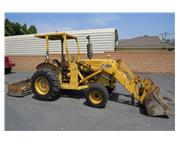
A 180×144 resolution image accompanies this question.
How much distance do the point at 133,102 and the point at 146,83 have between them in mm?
881

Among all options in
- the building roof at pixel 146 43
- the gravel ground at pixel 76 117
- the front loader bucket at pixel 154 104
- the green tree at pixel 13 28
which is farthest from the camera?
the green tree at pixel 13 28

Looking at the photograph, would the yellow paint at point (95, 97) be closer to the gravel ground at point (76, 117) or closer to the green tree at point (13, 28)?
the gravel ground at point (76, 117)

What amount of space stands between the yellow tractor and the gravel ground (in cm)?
37

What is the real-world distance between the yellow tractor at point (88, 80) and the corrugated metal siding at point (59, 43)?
8551 millimetres

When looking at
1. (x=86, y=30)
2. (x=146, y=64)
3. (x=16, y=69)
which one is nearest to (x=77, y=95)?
(x=146, y=64)

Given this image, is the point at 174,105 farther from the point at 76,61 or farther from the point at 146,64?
the point at 146,64

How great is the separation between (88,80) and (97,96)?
0.95 meters

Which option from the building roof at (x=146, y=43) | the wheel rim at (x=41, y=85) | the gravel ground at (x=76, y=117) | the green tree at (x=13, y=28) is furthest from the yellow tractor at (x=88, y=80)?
the green tree at (x=13, y=28)

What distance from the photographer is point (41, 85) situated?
722cm

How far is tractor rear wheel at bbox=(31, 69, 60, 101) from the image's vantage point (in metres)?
6.82

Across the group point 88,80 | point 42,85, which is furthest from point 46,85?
point 88,80

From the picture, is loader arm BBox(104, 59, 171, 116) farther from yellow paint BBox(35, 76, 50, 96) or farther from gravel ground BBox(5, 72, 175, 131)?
yellow paint BBox(35, 76, 50, 96)

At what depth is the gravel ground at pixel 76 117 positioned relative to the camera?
15.8ft

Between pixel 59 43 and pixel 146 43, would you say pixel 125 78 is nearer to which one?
pixel 59 43
